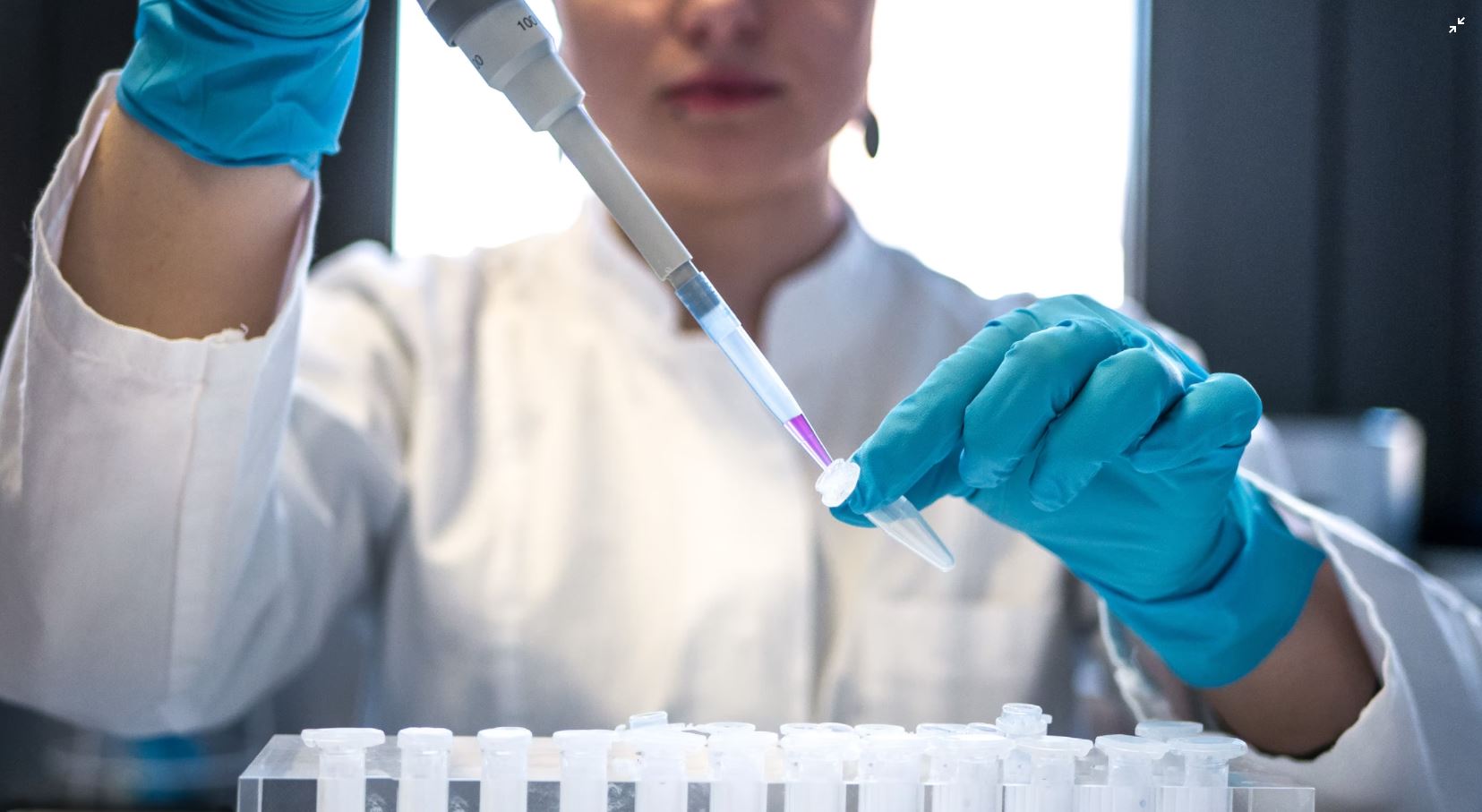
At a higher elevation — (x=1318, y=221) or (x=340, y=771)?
(x=340, y=771)

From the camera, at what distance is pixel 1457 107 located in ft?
5.12

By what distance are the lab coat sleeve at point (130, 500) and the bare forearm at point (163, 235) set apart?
15 mm

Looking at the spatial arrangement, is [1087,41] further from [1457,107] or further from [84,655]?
[84,655]

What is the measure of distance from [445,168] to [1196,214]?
40.3 inches

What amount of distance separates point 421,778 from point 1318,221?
1.51 m

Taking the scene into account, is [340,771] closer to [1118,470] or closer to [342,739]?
[342,739]

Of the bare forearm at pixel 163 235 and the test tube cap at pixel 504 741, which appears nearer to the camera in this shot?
the test tube cap at pixel 504 741

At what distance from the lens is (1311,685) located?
81 cm

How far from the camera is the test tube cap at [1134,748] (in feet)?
1.86

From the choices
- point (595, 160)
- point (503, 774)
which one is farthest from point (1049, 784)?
point (595, 160)

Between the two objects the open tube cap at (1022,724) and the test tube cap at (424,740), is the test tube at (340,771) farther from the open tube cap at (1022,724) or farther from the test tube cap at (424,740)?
the open tube cap at (1022,724)

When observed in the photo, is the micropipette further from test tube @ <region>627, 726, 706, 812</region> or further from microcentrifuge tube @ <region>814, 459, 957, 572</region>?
test tube @ <region>627, 726, 706, 812</region>

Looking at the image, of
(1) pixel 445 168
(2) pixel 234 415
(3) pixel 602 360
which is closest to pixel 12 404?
(2) pixel 234 415

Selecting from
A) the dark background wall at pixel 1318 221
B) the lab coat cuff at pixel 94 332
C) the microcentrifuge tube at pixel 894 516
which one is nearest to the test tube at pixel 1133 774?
the microcentrifuge tube at pixel 894 516
